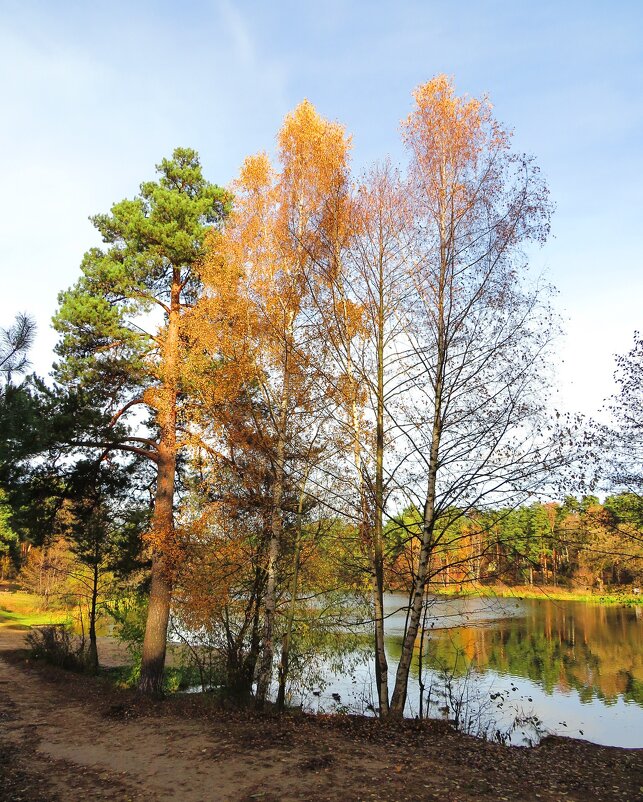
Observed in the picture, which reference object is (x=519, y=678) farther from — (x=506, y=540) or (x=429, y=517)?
(x=506, y=540)

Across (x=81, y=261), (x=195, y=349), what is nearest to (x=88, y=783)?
(x=195, y=349)

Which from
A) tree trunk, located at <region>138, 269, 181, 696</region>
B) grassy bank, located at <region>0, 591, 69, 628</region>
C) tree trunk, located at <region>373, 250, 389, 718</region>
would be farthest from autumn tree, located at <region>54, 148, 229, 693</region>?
grassy bank, located at <region>0, 591, 69, 628</region>

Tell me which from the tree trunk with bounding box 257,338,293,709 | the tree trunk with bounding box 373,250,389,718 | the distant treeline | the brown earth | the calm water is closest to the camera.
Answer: the brown earth

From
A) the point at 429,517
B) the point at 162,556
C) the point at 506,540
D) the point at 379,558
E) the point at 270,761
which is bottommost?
the point at 270,761

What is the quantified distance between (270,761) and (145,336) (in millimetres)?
8793

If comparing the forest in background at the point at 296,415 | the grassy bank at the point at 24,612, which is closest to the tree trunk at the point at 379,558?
the forest in background at the point at 296,415

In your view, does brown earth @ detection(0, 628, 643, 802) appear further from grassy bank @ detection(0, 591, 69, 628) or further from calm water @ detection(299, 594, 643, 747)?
grassy bank @ detection(0, 591, 69, 628)

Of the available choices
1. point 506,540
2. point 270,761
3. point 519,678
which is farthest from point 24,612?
point 506,540

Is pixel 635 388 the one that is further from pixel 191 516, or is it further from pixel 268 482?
pixel 191 516

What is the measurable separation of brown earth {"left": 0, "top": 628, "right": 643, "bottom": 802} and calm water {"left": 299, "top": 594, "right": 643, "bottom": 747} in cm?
165

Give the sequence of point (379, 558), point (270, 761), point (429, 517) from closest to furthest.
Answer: point (270, 761), point (429, 517), point (379, 558)

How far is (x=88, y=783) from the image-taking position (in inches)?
229

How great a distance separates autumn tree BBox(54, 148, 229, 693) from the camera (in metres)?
Result: 11.0

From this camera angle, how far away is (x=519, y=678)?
15.9 m
